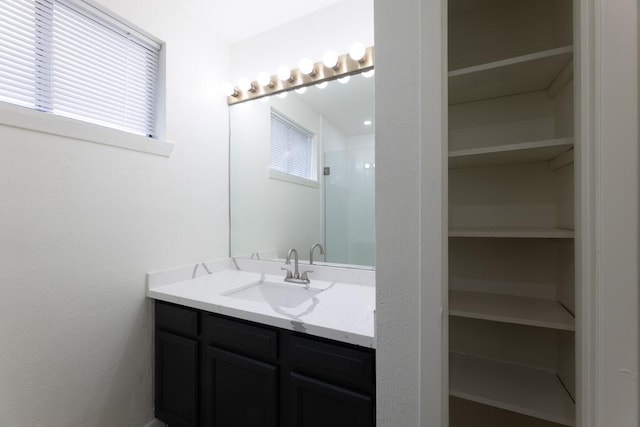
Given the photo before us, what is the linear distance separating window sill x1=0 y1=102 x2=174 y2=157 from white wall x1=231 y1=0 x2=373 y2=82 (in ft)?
2.92

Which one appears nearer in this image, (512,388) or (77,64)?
(512,388)

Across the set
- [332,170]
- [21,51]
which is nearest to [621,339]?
[332,170]

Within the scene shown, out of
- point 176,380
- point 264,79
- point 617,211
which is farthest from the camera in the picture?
point 264,79

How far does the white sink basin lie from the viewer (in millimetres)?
1518

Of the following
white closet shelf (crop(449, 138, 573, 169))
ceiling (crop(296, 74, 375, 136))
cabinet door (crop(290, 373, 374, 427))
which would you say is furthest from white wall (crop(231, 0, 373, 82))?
cabinet door (crop(290, 373, 374, 427))

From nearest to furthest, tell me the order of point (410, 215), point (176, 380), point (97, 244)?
point (410, 215) < point (97, 244) < point (176, 380)

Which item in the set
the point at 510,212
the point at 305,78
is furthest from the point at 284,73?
the point at 510,212

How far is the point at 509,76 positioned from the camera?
35.7 inches

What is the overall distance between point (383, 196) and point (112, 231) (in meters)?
1.32

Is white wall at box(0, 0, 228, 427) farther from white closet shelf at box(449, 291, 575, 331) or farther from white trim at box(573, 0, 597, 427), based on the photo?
white trim at box(573, 0, 597, 427)

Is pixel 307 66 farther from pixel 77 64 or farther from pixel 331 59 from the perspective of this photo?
pixel 77 64

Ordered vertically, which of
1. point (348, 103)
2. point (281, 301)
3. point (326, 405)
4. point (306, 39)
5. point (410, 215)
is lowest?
point (326, 405)

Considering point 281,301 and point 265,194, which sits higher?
point 265,194

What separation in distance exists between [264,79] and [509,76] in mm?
1469
